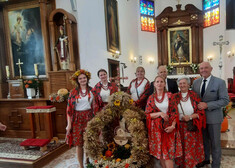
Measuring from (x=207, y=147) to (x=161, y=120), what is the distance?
111 centimetres

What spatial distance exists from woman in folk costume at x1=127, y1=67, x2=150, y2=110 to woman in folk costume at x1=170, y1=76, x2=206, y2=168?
0.77 meters

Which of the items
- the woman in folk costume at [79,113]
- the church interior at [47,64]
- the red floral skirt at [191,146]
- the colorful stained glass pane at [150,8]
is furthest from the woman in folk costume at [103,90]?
A: the colorful stained glass pane at [150,8]

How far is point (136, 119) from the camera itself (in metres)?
2.19

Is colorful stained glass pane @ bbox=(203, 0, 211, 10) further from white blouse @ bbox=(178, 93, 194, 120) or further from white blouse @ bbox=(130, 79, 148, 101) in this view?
white blouse @ bbox=(178, 93, 194, 120)

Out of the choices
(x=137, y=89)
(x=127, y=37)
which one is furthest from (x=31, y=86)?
Answer: (x=127, y=37)

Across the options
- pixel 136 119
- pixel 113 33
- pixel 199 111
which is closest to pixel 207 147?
pixel 199 111

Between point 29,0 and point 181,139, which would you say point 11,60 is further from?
point 181,139

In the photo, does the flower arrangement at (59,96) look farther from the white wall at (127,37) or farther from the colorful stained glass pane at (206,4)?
the colorful stained glass pane at (206,4)

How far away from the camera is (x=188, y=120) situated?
7.36 ft

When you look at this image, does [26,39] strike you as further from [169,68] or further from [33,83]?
[169,68]

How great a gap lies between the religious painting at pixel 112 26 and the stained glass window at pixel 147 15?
A: 183 inches

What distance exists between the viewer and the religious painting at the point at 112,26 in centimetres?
584

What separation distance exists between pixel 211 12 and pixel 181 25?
191 cm

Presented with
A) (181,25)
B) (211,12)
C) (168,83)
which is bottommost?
(168,83)
